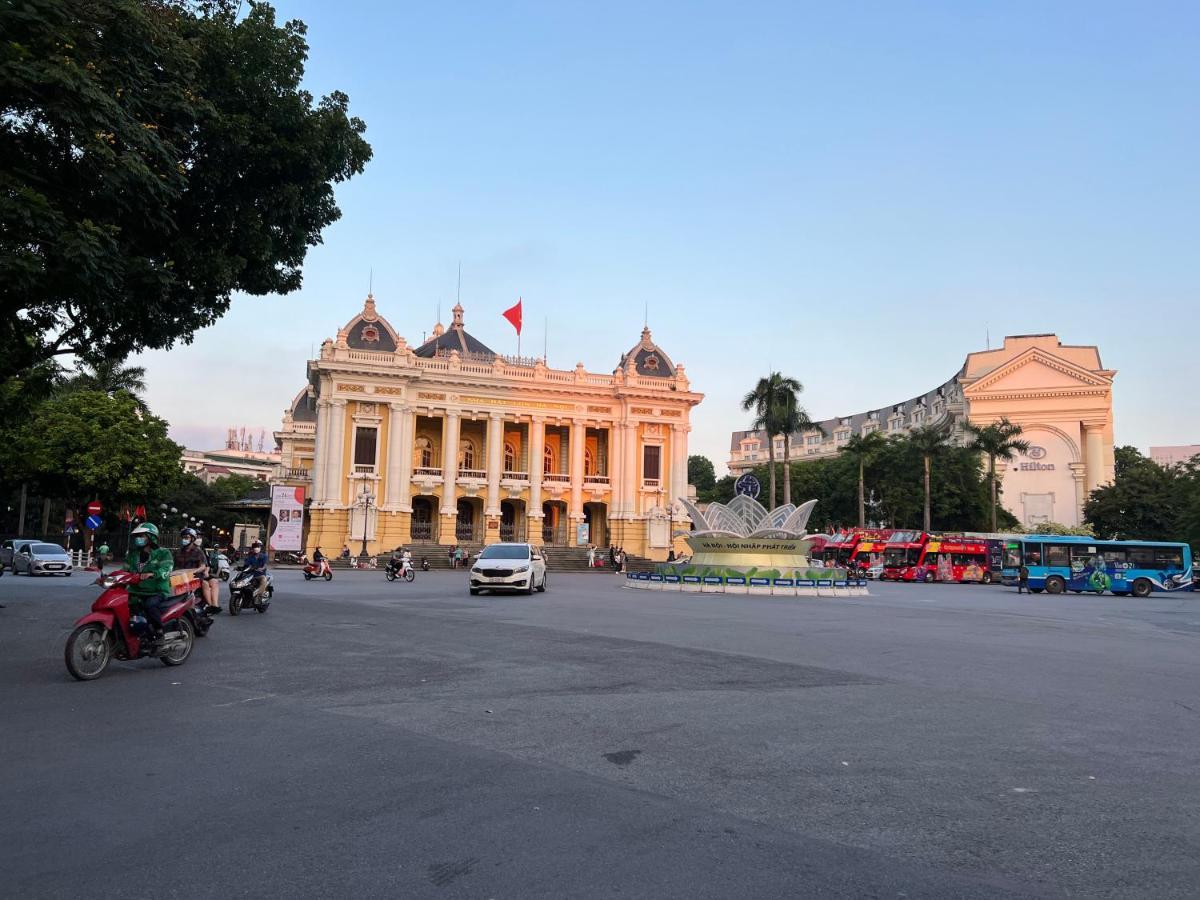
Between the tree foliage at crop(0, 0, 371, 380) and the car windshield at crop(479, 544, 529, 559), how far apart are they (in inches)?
474

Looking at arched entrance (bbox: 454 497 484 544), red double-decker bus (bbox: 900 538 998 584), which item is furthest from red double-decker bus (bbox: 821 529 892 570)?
arched entrance (bbox: 454 497 484 544)

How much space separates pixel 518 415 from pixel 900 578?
26.8 m

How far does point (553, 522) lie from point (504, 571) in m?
38.3

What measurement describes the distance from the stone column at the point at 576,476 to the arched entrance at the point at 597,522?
2.09 meters

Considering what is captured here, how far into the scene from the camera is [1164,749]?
6.59 meters

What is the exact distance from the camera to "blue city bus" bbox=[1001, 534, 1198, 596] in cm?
3653

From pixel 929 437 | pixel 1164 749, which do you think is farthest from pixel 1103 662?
pixel 929 437

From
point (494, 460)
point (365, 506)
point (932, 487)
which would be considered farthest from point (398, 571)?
point (932, 487)

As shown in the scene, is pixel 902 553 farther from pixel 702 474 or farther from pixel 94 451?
pixel 702 474

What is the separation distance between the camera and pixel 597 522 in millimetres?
62281

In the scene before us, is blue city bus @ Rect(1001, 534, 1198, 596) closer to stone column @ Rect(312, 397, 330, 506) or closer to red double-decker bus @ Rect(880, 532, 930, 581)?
red double-decker bus @ Rect(880, 532, 930, 581)

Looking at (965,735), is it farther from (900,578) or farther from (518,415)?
(518,415)

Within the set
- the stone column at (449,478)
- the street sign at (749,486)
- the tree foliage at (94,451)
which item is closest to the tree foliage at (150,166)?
the street sign at (749,486)

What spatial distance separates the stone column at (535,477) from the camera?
190ft
